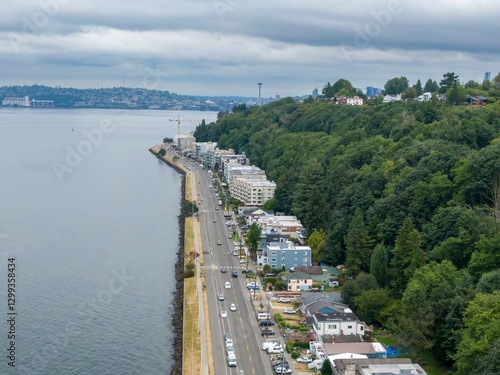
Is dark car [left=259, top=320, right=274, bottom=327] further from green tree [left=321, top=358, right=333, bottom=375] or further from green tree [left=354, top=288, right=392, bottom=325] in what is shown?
green tree [left=321, top=358, right=333, bottom=375]

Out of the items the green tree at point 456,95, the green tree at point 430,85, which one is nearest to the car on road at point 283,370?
the green tree at point 456,95

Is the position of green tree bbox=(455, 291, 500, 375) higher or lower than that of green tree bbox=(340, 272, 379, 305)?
higher

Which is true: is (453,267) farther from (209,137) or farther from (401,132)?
(209,137)

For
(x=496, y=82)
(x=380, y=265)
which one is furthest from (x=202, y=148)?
(x=380, y=265)

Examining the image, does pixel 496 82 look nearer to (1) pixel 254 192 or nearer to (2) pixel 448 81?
(2) pixel 448 81

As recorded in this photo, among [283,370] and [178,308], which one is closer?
[283,370]

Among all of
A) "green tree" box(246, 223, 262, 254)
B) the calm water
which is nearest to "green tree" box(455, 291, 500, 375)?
the calm water
